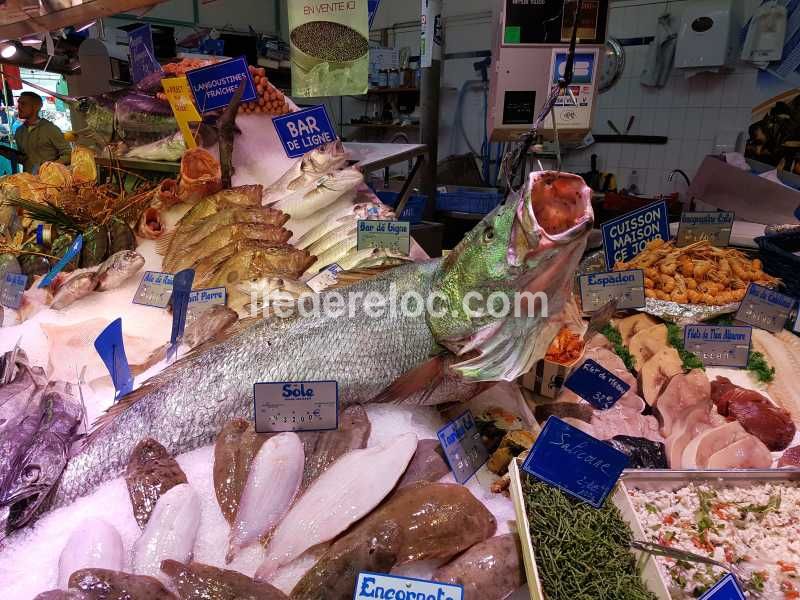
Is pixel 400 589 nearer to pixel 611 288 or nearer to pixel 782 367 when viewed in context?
pixel 611 288

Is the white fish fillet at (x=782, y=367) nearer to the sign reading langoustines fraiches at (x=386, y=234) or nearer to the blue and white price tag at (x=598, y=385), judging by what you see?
the blue and white price tag at (x=598, y=385)

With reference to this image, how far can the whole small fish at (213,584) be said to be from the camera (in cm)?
109

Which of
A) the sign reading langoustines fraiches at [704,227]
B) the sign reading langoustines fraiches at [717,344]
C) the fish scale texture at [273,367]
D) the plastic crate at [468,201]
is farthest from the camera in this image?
the plastic crate at [468,201]

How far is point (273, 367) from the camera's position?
5.58ft

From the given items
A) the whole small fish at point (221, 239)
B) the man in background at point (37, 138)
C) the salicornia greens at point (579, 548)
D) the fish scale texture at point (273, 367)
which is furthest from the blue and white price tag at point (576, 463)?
the man in background at point (37, 138)

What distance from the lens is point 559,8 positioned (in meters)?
2.48

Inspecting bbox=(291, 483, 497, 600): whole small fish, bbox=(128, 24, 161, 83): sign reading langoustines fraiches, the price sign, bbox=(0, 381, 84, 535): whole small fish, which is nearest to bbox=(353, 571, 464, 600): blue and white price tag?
bbox=(291, 483, 497, 600): whole small fish

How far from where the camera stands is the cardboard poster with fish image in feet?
9.40

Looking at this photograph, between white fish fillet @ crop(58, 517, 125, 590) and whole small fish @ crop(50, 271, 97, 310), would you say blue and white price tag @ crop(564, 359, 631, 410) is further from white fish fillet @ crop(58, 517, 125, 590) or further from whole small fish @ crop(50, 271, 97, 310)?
whole small fish @ crop(50, 271, 97, 310)

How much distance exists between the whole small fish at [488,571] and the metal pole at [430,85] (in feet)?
11.0

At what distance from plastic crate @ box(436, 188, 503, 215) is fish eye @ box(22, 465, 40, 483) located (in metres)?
4.73

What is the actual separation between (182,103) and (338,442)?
9.64 ft

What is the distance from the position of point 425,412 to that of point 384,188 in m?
4.63

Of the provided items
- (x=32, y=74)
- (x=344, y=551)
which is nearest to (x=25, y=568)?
(x=344, y=551)
